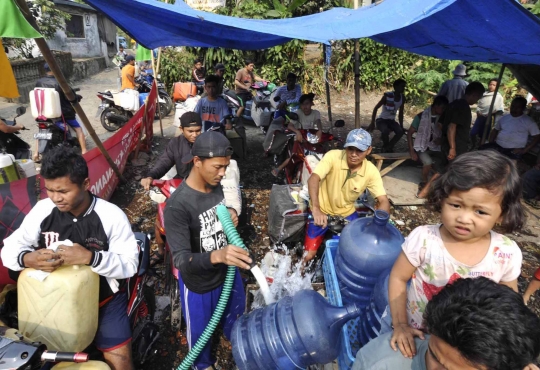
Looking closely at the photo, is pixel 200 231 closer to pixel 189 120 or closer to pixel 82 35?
pixel 189 120

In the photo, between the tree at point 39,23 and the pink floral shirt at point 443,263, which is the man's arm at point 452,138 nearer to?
the pink floral shirt at point 443,263

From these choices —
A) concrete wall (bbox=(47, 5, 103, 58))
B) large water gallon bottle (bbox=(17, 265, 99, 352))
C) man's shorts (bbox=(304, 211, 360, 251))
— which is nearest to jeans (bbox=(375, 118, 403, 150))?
Result: man's shorts (bbox=(304, 211, 360, 251))

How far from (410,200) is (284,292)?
3.66 meters

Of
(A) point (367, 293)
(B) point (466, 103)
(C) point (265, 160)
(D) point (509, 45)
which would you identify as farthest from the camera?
(C) point (265, 160)

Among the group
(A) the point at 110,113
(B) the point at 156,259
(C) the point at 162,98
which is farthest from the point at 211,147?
(C) the point at 162,98

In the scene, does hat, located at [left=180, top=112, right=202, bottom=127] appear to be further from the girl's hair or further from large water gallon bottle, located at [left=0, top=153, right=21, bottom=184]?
the girl's hair

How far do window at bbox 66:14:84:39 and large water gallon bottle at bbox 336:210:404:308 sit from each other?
939 inches

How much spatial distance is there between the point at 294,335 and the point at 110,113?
26.9 feet

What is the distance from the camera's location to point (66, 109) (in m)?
5.71

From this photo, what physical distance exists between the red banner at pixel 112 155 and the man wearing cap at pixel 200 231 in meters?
2.29

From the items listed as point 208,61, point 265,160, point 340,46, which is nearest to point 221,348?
point 265,160

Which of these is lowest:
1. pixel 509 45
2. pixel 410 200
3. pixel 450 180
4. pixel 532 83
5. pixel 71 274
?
pixel 410 200

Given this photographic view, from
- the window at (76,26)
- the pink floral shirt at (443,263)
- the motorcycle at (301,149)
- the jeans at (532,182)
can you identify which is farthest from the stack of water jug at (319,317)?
the window at (76,26)

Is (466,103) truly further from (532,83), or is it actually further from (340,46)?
(340,46)
